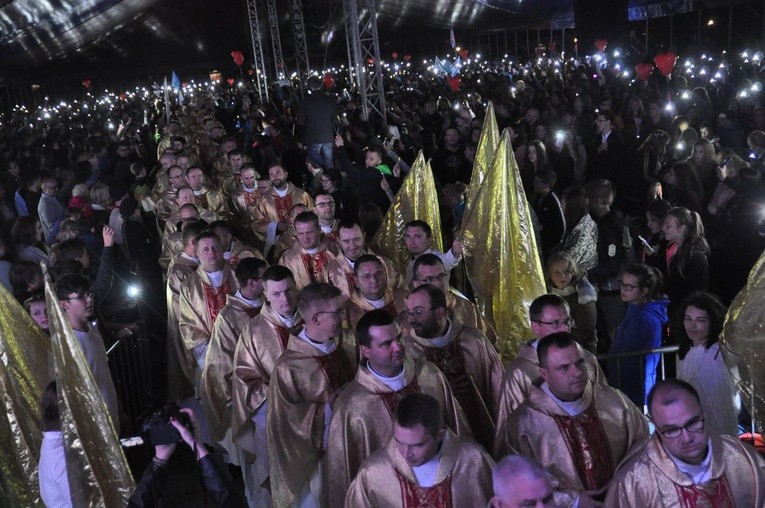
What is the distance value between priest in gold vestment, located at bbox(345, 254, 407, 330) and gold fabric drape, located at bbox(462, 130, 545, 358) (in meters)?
0.86

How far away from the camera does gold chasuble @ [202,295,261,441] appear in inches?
249

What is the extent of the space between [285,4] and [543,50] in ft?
36.0

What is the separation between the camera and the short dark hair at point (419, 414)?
3740 millimetres

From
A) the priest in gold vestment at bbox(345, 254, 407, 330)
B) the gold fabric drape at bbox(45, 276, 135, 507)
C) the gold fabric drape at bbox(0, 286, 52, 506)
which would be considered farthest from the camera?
the priest in gold vestment at bbox(345, 254, 407, 330)

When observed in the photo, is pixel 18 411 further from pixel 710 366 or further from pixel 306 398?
pixel 710 366

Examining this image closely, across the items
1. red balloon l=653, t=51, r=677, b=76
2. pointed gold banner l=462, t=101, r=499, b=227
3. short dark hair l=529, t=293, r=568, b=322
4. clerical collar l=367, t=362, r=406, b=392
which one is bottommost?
clerical collar l=367, t=362, r=406, b=392

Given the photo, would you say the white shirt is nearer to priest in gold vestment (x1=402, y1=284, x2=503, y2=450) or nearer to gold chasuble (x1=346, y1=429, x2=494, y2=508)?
gold chasuble (x1=346, y1=429, x2=494, y2=508)

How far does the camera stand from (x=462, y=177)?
38.6 feet

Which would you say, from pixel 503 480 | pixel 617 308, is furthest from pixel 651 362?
pixel 503 480

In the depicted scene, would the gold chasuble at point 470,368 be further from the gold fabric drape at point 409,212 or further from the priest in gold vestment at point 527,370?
the gold fabric drape at point 409,212

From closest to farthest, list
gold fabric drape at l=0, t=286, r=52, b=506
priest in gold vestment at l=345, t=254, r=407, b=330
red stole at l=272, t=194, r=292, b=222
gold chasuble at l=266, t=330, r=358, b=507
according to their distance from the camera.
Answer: gold fabric drape at l=0, t=286, r=52, b=506
gold chasuble at l=266, t=330, r=358, b=507
priest in gold vestment at l=345, t=254, r=407, b=330
red stole at l=272, t=194, r=292, b=222

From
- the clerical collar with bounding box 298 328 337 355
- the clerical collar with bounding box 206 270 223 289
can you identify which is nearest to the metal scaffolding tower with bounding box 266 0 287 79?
the clerical collar with bounding box 206 270 223 289

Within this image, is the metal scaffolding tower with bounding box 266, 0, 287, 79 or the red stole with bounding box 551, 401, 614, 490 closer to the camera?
the red stole with bounding box 551, 401, 614, 490

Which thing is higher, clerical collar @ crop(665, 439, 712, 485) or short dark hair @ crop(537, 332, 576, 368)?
short dark hair @ crop(537, 332, 576, 368)
